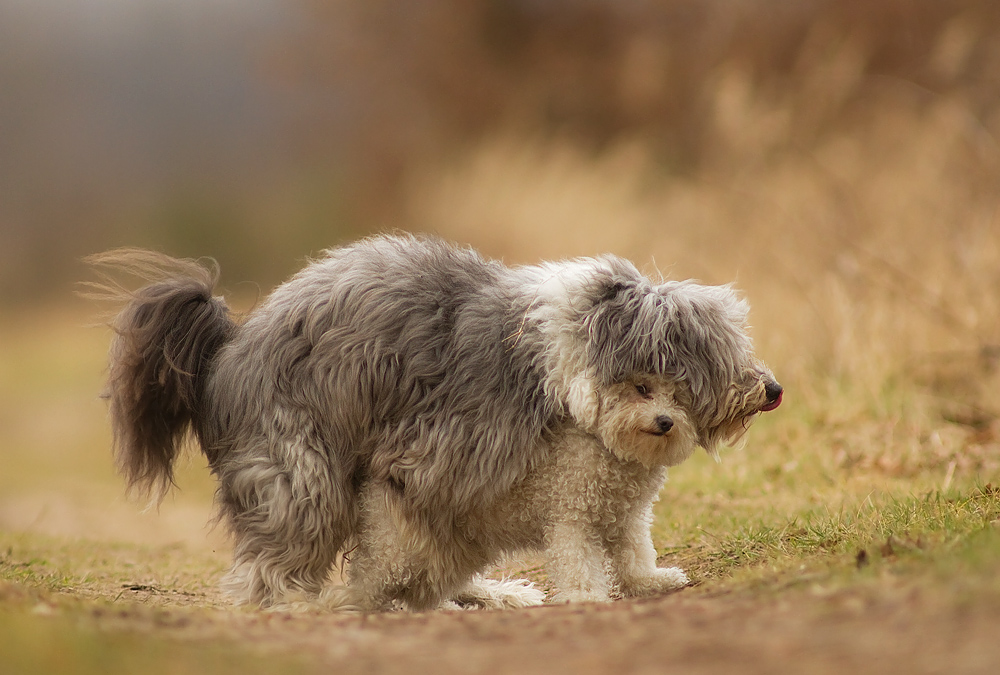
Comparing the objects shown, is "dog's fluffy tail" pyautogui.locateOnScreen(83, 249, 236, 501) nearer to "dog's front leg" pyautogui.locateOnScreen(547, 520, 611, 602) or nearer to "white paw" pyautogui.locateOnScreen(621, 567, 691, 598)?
"dog's front leg" pyautogui.locateOnScreen(547, 520, 611, 602)

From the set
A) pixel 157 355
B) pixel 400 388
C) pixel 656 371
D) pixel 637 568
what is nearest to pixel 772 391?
pixel 656 371

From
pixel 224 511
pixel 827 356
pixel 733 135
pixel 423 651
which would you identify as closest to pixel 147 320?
pixel 224 511

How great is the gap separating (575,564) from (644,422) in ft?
2.34

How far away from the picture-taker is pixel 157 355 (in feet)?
15.6

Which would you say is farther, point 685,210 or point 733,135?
point 685,210

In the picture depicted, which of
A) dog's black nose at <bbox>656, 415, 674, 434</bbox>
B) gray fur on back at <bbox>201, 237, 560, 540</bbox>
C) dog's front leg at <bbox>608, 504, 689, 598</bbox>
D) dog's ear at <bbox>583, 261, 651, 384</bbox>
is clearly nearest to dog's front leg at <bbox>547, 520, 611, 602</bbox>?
dog's front leg at <bbox>608, 504, 689, 598</bbox>

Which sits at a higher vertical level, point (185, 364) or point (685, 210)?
point (685, 210)

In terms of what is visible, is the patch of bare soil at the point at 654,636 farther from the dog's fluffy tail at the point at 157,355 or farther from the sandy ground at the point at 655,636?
the dog's fluffy tail at the point at 157,355

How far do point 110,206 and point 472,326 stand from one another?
744 inches

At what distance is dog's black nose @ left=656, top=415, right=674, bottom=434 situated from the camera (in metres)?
4.27

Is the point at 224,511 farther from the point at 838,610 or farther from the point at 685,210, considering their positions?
the point at 685,210

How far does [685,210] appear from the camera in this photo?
11.5 meters

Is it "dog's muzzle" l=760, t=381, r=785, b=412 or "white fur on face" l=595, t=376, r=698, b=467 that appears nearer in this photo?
"white fur on face" l=595, t=376, r=698, b=467

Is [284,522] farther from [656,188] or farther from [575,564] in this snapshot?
[656,188]
